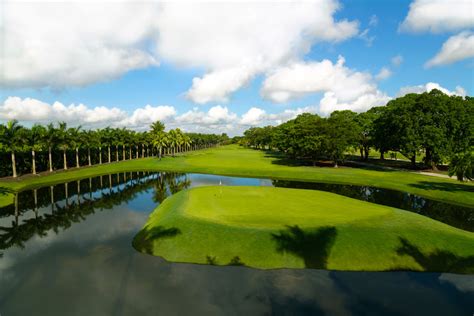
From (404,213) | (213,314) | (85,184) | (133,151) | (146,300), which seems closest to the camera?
(213,314)

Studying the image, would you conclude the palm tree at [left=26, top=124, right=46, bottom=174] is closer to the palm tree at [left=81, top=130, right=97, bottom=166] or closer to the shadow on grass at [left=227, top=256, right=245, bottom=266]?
the palm tree at [left=81, top=130, right=97, bottom=166]

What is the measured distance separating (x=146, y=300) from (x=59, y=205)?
1314 inches


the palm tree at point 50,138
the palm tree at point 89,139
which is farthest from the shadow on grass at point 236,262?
the palm tree at point 89,139

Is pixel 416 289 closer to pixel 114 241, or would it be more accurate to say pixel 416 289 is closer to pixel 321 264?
pixel 321 264

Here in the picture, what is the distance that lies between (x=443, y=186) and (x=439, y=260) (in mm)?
36187

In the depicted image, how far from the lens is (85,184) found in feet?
202

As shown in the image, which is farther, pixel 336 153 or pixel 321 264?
pixel 336 153

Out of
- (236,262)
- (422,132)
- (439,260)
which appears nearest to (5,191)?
(236,262)

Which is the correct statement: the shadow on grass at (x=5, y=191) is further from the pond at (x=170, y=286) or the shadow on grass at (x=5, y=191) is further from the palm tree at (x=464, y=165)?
the palm tree at (x=464, y=165)

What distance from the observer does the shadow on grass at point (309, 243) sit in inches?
894

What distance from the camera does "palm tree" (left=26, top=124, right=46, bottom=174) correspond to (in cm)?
6691

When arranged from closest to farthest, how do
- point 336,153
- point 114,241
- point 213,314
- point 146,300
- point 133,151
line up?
point 213,314, point 146,300, point 114,241, point 336,153, point 133,151

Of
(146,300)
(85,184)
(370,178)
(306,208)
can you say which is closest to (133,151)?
(85,184)

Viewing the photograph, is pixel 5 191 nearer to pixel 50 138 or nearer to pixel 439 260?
pixel 50 138
